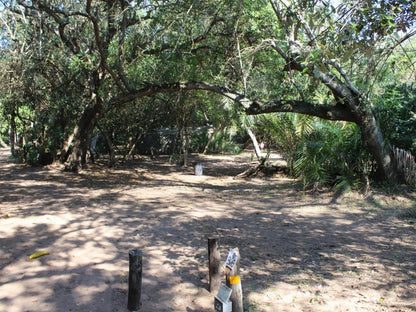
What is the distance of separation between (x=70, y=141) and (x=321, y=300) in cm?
1161

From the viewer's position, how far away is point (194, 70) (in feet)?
40.1

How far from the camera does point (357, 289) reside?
414 centimetres

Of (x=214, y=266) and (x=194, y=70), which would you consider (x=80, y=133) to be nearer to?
(x=194, y=70)

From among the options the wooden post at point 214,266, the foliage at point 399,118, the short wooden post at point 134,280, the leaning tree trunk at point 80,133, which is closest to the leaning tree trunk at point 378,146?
the foliage at point 399,118

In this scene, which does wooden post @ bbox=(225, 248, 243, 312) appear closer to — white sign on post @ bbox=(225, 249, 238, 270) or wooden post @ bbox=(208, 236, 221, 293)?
white sign on post @ bbox=(225, 249, 238, 270)

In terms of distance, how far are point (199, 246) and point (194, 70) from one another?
773 centimetres

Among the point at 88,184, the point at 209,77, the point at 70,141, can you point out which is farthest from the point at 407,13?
the point at 70,141

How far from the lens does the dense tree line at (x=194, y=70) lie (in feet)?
26.6

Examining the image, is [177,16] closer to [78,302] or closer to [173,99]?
[173,99]

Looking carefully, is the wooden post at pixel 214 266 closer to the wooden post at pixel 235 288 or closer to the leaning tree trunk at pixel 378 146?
the wooden post at pixel 235 288

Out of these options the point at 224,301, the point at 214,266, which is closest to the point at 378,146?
the point at 214,266

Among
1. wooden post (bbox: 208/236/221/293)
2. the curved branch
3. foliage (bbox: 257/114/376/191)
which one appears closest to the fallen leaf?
wooden post (bbox: 208/236/221/293)

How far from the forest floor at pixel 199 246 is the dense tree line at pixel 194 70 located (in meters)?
2.03

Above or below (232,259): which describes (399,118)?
above
